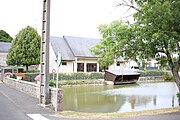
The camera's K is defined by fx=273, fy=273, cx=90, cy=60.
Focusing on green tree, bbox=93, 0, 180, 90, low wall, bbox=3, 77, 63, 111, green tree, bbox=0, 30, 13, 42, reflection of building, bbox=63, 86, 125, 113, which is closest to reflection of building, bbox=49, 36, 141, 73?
low wall, bbox=3, 77, 63, 111

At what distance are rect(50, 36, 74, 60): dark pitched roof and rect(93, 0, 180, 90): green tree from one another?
24.5 m

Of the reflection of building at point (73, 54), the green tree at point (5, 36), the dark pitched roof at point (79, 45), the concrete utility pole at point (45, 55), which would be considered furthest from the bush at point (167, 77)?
the green tree at point (5, 36)

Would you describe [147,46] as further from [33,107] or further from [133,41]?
[33,107]

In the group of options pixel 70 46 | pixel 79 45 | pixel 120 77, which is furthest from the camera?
pixel 79 45

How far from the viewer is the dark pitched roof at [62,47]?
39450mm

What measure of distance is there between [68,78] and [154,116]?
85.2ft

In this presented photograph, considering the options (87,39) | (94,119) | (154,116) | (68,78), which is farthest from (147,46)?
(87,39)

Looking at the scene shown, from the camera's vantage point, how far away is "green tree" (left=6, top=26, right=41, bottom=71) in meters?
37.1

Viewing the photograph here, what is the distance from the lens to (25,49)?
37.4 m

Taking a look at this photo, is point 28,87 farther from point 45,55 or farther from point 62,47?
point 62,47

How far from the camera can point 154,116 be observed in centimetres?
963

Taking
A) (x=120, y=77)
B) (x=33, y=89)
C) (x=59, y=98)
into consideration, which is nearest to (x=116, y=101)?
(x=33, y=89)

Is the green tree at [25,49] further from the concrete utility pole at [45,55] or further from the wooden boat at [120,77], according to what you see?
the concrete utility pole at [45,55]

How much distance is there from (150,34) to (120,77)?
81.8 ft
